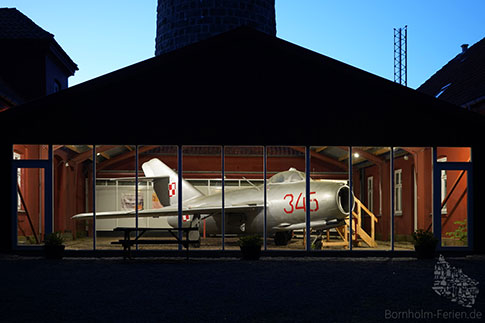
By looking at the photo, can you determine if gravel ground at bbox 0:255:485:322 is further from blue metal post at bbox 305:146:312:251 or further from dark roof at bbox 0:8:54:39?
dark roof at bbox 0:8:54:39

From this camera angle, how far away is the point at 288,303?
717cm

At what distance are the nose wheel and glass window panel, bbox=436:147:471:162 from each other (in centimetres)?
A: 412

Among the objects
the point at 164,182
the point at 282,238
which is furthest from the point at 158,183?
the point at 282,238

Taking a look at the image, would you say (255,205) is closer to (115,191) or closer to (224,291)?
(115,191)

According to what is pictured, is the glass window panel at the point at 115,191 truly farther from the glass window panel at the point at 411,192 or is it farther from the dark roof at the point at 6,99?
the glass window panel at the point at 411,192

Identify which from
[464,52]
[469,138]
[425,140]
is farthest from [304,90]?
[464,52]

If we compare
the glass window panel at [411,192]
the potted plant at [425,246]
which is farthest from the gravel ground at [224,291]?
the glass window panel at [411,192]

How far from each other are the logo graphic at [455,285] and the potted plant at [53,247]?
24.9ft

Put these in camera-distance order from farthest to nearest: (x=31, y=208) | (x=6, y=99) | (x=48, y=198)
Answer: (x=6, y=99), (x=31, y=208), (x=48, y=198)

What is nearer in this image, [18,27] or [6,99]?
[6,99]

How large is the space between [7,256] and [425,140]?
968 centimetres

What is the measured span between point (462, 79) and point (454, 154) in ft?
18.7

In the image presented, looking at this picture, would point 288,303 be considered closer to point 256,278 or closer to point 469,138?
point 256,278

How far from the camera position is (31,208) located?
1342 cm
